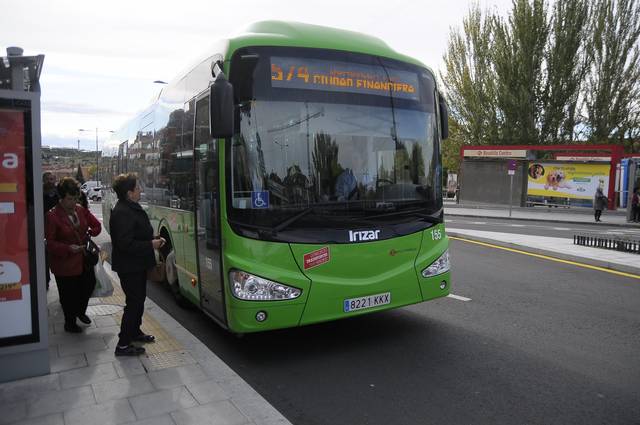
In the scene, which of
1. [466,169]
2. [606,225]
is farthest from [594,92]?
[606,225]

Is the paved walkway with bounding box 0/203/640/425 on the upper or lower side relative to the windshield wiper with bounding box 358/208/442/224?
lower

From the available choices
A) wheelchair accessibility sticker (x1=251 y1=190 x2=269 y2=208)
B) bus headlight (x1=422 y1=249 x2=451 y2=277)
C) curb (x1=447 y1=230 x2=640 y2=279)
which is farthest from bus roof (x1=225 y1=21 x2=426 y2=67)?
curb (x1=447 y1=230 x2=640 y2=279)

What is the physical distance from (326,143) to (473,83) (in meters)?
39.3

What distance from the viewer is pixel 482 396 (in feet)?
13.5

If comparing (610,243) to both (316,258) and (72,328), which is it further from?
(72,328)

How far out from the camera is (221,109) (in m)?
4.41

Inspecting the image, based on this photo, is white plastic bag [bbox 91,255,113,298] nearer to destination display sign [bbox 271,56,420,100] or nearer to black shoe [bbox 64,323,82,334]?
black shoe [bbox 64,323,82,334]

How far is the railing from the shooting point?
11.5 metres

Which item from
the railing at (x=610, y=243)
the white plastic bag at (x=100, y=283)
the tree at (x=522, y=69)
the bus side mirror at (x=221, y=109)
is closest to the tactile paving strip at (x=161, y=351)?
the white plastic bag at (x=100, y=283)

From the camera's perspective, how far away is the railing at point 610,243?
1155 cm

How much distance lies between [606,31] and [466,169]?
1438 cm

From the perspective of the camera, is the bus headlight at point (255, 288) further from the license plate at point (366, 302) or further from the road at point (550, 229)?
the road at point (550, 229)

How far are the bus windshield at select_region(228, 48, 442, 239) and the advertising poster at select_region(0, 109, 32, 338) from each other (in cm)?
171

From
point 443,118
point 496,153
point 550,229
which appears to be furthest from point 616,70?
point 443,118
